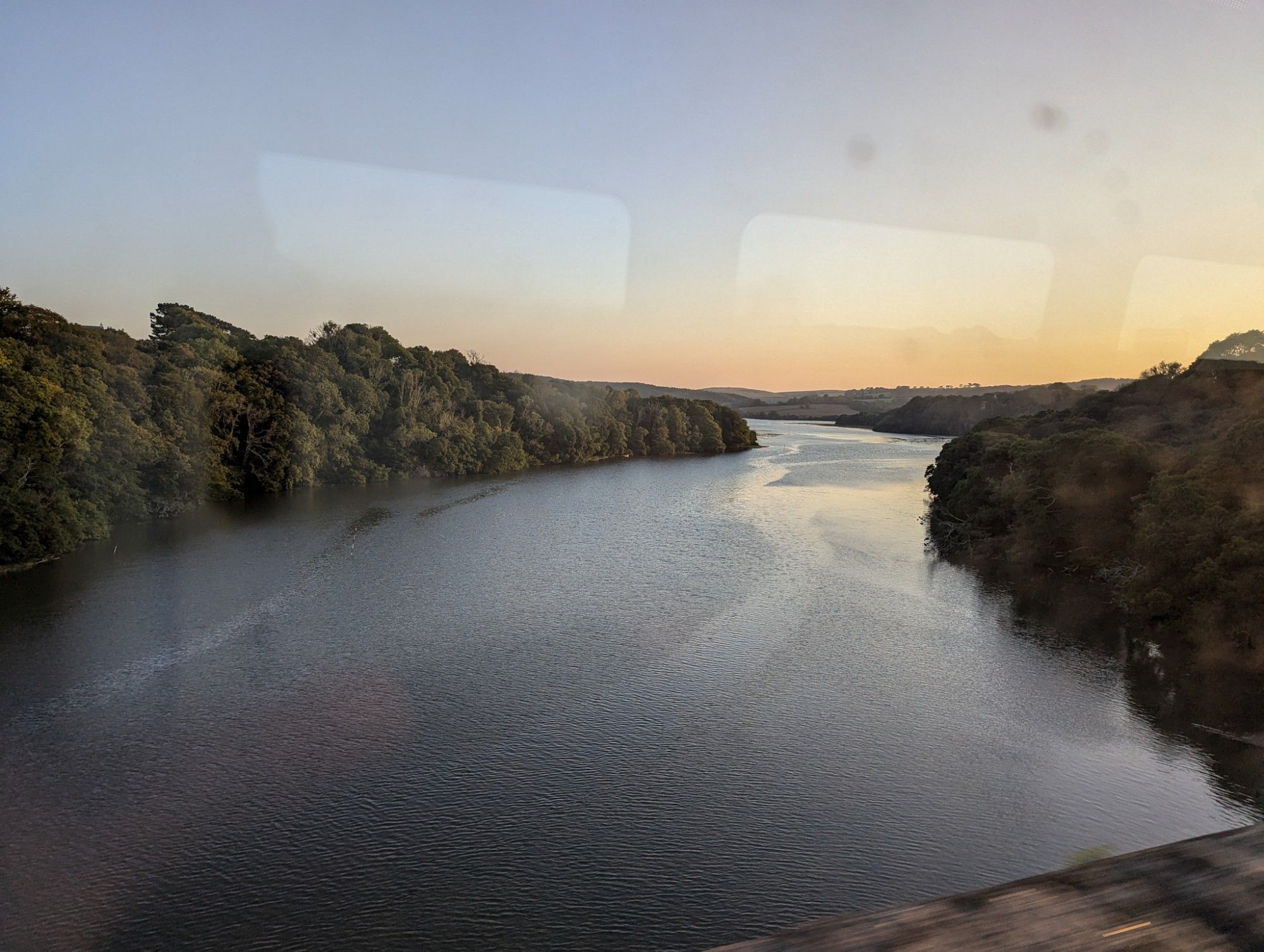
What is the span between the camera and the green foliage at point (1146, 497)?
68.5ft

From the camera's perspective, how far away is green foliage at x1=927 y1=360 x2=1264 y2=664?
68.5ft

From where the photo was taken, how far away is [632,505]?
48.8m

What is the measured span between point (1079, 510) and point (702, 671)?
18484 millimetres

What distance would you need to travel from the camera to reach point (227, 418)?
4706 centimetres

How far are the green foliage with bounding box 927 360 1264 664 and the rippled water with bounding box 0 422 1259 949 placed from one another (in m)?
2.95

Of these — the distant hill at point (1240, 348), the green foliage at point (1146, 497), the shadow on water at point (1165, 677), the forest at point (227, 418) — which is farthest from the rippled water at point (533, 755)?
the distant hill at point (1240, 348)

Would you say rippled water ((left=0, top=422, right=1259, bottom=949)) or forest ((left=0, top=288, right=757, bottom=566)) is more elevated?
forest ((left=0, top=288, right=757, bottom=566))

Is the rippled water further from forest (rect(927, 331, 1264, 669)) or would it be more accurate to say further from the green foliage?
the green foliage

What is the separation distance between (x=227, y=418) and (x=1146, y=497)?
148 ft

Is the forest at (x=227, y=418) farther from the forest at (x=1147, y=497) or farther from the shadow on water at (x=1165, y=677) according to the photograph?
the forest at (x=1147, y=497)

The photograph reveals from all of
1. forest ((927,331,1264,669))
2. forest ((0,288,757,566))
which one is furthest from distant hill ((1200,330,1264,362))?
forest ((0,288,757,566))

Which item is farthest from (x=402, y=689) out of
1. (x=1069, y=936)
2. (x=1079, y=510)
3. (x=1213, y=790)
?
(x=1079, y=510)

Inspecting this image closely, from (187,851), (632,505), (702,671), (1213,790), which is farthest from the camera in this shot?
(632,505)

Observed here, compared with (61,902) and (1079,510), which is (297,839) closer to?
(61,902)
